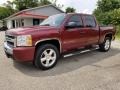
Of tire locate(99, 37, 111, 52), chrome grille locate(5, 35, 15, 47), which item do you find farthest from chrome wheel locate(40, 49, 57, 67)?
tire locate(99, 37, 111, 52)

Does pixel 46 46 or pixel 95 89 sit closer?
pixel 95 89

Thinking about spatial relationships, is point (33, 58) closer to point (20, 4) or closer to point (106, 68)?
point (106, 68)

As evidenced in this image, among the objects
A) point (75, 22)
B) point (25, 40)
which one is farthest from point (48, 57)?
point (75, 22)

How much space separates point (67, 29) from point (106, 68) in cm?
189

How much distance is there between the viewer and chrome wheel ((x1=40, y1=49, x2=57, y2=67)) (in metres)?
5.85

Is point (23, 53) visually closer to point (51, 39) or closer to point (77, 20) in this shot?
point (51, 39)

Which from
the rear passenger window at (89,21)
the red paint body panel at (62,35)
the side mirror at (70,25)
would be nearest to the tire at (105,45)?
the red paint body panel at (62,35)

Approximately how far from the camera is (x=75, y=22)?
22.5 ft

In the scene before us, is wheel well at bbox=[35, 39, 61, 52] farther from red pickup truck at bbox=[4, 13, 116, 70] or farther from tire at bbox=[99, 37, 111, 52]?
tire at bbox=[99, 37, 111, 52]

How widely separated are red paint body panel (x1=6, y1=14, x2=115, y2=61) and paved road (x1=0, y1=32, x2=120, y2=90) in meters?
0.58

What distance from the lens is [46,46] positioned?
5797 millimetres

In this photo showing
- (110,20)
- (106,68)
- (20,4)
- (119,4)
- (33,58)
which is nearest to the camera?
(33,58)

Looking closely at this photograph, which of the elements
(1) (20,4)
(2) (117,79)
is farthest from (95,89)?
(1) (20,4)

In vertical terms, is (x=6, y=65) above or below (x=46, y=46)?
below
